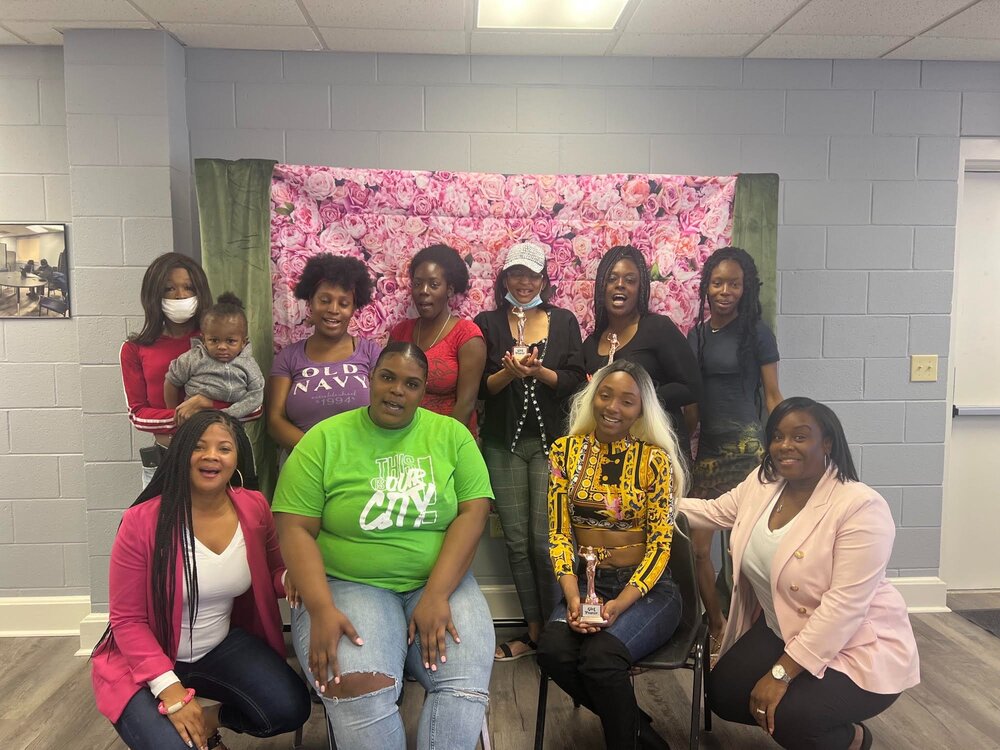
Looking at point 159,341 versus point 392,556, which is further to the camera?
point 159,341

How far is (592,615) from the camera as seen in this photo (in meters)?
2.01

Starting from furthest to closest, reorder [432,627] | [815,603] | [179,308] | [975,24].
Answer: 1. [975,24]
2. [179,308]
3. [815,603]
4. [432,627]

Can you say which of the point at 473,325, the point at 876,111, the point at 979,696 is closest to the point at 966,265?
the point at 876,111

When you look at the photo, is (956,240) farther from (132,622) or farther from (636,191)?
(132,622)

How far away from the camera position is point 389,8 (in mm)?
2660

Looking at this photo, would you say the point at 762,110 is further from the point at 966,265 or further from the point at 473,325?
the point at 473,325

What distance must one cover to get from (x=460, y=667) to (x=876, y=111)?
3009 mm

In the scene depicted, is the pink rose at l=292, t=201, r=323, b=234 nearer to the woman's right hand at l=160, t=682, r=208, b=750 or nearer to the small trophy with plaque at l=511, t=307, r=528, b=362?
the small trophy with plaque at l=511, t=307, r=528, b=362

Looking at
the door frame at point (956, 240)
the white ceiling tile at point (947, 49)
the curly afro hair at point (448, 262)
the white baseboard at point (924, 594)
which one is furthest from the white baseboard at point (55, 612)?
the white ceiling tile at point (947, 49)

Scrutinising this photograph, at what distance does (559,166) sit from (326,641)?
224 centimetres

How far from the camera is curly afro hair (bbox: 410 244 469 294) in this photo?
2.86 metres

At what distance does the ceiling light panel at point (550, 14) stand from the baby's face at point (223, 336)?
4.88ft

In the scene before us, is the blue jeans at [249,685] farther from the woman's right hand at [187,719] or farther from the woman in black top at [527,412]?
the woman in black top at [527,412]

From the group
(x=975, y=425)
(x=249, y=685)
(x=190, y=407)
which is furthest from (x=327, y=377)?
(x=975, y=425)
